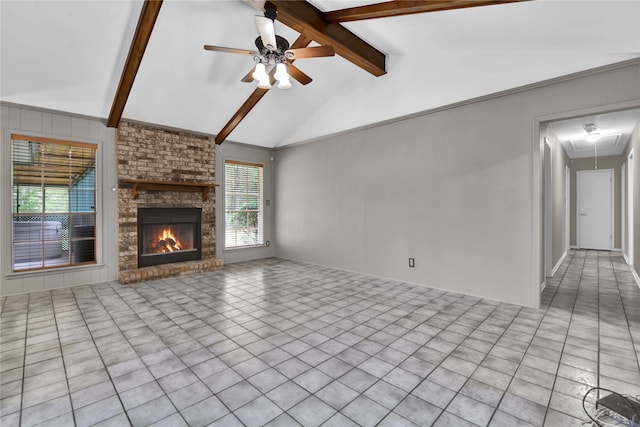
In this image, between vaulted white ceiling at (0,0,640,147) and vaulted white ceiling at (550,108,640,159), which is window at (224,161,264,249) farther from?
vaulted white ceiling at (550,108,640,159)

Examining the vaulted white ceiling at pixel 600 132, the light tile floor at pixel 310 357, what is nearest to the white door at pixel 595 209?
the vaulted white ceiling at pixel 600 132

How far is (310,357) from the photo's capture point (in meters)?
2.57

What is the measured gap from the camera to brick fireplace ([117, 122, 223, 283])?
206 inches

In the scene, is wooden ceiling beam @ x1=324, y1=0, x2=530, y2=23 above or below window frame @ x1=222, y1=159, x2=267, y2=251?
above

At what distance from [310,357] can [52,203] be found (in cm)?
476

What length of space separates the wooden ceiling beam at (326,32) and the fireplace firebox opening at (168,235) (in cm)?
407

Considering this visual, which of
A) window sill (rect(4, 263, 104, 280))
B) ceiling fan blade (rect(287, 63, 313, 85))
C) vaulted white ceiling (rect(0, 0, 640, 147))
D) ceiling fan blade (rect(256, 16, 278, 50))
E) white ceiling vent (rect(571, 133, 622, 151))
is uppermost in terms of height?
vaulted white ceiling (rect(0, 0, 640, 147))

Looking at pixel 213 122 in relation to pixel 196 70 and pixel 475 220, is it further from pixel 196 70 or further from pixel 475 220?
pixel 475 220

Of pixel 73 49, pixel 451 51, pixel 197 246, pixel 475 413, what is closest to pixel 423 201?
pixel 451 51

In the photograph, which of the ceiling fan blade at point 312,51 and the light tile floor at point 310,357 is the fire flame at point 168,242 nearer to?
the light tile floor at point 310,357

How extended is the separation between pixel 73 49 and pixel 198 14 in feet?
5.26

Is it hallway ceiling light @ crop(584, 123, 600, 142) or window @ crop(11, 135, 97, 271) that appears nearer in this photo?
window @ crop(11, 135, 97, 271)

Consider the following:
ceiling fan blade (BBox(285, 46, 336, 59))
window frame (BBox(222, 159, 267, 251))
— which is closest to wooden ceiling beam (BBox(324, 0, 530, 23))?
ceiling fan blade (BBox(285, 46, 336, 59))

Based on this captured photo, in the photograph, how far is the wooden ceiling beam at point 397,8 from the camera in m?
2.85
